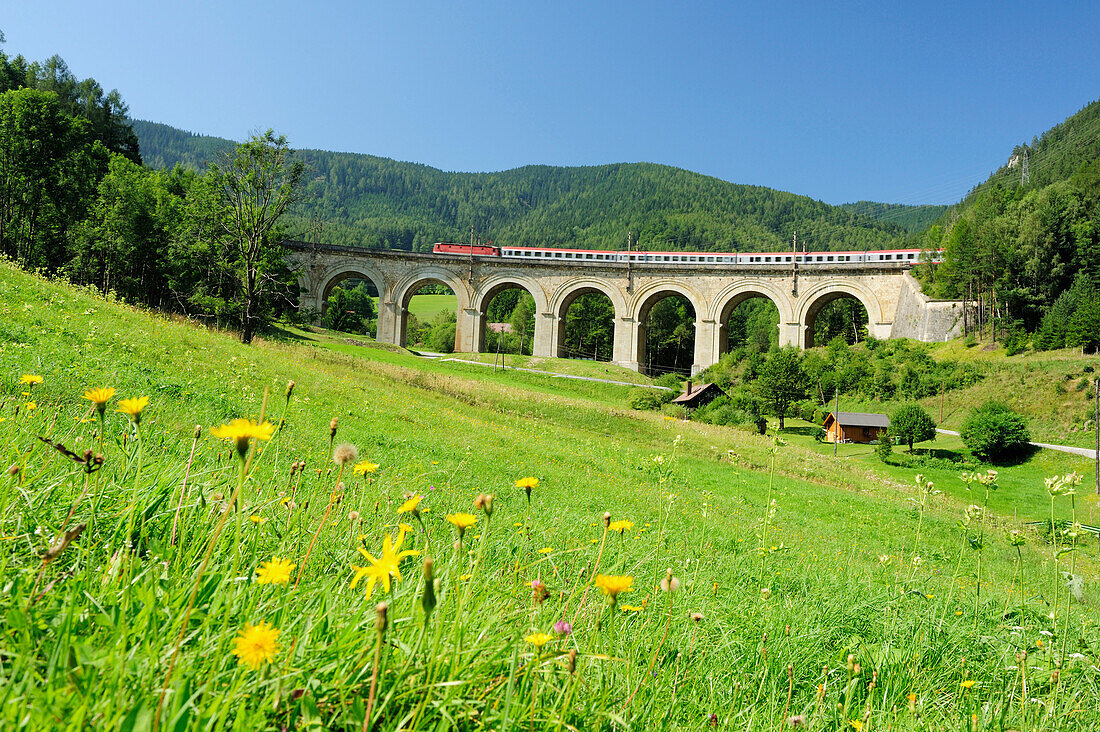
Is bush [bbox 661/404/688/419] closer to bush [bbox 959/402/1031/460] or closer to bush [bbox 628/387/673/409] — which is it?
bush [bbox 628/387/673/409]

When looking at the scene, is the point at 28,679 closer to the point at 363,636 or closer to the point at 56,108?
the point at 363,636

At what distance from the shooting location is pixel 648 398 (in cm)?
3008

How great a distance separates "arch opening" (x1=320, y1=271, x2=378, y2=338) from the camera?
44.6m

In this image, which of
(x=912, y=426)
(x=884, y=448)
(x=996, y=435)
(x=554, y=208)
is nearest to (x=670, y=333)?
(x=912, y=426)

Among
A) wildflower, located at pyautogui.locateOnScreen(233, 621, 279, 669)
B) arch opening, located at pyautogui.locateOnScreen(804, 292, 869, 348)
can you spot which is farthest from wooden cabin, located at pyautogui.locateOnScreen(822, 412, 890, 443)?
wildflower, located at pyautogui.locateOnScreen(233, 621, 279, 669)

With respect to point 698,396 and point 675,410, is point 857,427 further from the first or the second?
point 675,410

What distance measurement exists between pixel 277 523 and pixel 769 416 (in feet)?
118

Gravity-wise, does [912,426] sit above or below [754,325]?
below

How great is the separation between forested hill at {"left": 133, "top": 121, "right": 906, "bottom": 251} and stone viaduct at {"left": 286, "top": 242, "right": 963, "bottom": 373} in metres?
38.4

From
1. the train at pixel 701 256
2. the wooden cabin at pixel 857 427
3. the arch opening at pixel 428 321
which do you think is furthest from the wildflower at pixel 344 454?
the arch opening at pixel 428 321

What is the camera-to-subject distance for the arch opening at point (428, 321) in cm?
4378

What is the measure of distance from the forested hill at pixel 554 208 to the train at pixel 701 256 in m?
40.6

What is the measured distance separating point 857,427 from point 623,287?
61.0ft

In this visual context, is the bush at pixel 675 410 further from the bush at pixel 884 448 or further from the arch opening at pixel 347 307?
the arch opening at pixel 347 307
